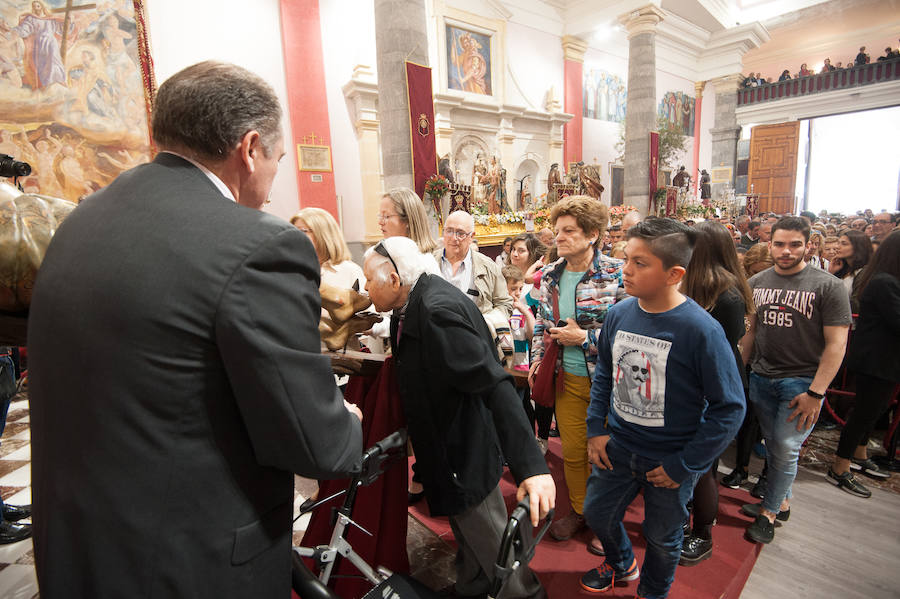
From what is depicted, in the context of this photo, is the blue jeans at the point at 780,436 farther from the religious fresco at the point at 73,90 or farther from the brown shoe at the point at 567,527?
the religious fresco at the point at 73,90

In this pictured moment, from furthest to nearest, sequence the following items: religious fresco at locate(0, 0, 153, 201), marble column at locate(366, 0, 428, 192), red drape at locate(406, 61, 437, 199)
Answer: red drape at locate(406, 61, 437, 199) → marble column at locate(366, 0, 428, 192) → religious fresco at locate(0, 0, 153, 201)

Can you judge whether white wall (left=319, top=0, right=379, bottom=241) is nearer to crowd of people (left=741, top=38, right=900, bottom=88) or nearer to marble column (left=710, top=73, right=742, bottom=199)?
marble column (left=710, top=73, right=742, bottom=199)

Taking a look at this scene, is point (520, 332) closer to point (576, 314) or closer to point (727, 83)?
point (576, 314)

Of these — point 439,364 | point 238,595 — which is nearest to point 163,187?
point 238,595

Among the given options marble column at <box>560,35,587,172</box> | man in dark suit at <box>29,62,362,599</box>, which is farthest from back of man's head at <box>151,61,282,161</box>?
marble column at <box>560,35,587,172</box>

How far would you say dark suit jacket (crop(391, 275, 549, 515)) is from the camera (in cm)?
154

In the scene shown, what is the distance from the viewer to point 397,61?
656 centimetres

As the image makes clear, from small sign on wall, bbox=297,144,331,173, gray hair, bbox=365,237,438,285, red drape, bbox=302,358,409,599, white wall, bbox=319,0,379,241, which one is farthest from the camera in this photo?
white wall, bbox=319,0,379,241

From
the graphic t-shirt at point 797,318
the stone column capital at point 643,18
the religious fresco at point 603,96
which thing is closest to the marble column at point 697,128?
the religious fresco at point 603,96

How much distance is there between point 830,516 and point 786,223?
6.39ft

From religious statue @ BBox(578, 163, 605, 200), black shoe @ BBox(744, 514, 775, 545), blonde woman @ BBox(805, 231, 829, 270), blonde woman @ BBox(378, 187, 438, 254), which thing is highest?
religious statue @ BBox(578, 163, 605, 200)

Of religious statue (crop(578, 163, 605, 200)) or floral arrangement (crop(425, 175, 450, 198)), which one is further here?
religious statue (crop(578, 163, 605, 200))

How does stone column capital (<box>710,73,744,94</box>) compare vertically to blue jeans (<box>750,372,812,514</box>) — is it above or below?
above

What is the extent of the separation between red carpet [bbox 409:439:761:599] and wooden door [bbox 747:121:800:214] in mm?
21955
